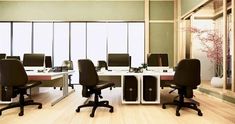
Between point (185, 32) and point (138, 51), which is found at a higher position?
point (185, 32)

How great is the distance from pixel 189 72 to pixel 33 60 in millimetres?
3491

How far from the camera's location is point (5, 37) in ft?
28.8

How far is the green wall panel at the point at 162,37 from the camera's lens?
28.0 feet

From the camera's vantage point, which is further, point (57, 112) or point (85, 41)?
point (85, 41)

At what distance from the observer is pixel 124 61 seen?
16.8 ft

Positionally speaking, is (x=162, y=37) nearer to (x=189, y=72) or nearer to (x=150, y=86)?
(x=150, y=86)

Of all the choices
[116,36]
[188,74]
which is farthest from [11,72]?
[116,36]

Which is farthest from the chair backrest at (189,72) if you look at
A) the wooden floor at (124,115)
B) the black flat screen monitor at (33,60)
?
the black flat screen monitor at (33,60)

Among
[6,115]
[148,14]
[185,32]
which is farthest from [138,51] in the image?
[6,115]

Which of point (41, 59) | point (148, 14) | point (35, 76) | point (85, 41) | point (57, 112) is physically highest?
point (148, 14)

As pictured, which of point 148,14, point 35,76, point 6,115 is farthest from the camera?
point 148,14

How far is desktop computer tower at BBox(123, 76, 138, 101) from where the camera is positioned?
15.0 feet

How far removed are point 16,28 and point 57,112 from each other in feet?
19.7

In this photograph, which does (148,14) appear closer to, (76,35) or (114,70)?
(76,35)
